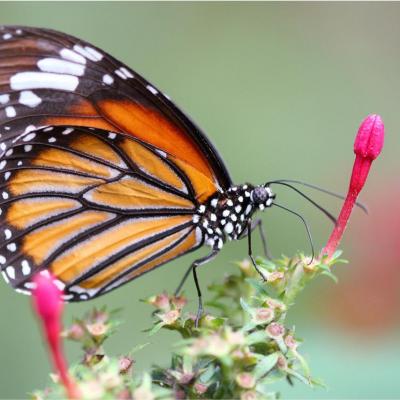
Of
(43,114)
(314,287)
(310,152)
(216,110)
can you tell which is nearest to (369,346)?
(314,287)

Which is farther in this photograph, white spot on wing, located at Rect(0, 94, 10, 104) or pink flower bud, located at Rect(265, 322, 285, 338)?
white spot on wing, located at Rect(0, 94, 10, 104)

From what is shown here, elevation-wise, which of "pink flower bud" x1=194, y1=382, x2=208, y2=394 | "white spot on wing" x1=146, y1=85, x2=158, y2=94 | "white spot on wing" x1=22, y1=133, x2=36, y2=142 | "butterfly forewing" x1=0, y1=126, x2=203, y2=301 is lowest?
"pink flower bud" x1=194, y1=382, x2=208, y2=394

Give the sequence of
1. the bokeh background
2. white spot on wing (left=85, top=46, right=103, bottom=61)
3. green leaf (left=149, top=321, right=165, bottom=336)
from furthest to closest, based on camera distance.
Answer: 1. the bokeh background
2. white spot on wing (left=85, top=46, right=103, bottom=61)
3. green leaf (left=149, top=321, right=165, bottom=336)

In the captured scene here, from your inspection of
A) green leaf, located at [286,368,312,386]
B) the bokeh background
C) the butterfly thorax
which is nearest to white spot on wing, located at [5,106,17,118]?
the butterfly thorax

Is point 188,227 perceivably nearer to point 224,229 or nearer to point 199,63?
point 224,229

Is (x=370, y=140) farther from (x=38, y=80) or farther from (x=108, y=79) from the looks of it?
(x=38, y=80)

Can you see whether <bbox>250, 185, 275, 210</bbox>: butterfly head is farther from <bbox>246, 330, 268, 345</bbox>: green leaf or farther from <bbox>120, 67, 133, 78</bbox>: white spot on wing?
<bbox>246, 330, 268, 345</bbox>: green leaf
